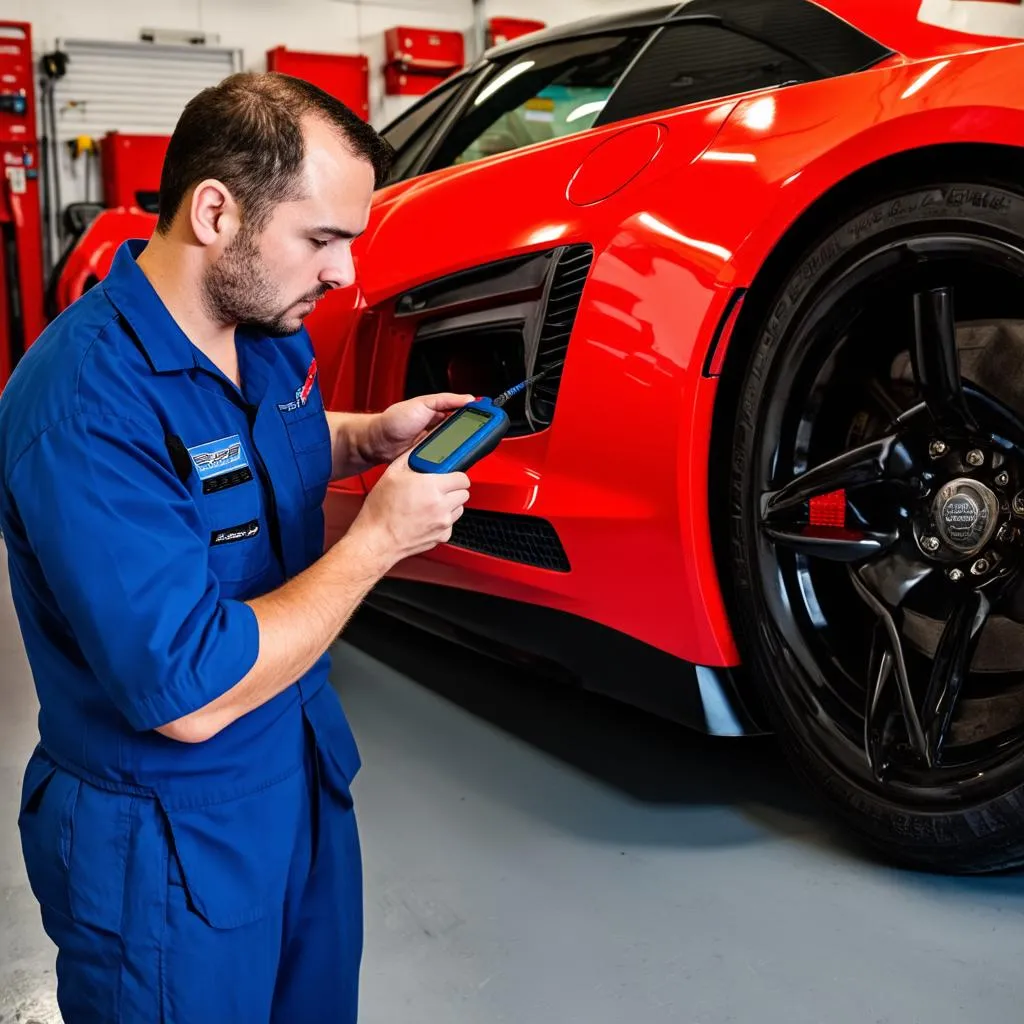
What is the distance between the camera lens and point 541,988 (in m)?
1.31

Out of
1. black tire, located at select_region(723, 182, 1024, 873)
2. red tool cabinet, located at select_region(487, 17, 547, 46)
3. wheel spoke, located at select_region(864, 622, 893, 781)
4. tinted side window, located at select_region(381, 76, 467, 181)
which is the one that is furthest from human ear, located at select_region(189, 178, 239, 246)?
red tool cabinet, located at select_region(487, 17, 547, 46)

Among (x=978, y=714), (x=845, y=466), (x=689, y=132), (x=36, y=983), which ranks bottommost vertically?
(x=36, y=983)

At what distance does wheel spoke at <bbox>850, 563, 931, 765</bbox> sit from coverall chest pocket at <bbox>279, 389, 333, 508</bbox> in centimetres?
71

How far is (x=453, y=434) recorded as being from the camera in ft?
4.16

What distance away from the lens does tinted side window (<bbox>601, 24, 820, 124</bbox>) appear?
1673 millimetres

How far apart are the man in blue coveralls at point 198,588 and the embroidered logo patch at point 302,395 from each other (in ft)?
0.07

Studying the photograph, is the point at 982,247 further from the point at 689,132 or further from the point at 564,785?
the point at 564,785

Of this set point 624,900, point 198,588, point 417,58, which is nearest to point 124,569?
point 198,588

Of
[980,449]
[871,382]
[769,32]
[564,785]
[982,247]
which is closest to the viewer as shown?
[982,247]

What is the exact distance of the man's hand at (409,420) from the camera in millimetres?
1522

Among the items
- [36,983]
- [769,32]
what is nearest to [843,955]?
[36,983]

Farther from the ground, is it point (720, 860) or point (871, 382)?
point (871, 382)

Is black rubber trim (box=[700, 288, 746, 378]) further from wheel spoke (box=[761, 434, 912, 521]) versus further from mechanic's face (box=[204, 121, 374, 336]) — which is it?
mechanic's face (box=[204, 121, 374, 336])

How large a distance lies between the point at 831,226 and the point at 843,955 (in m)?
0.89
